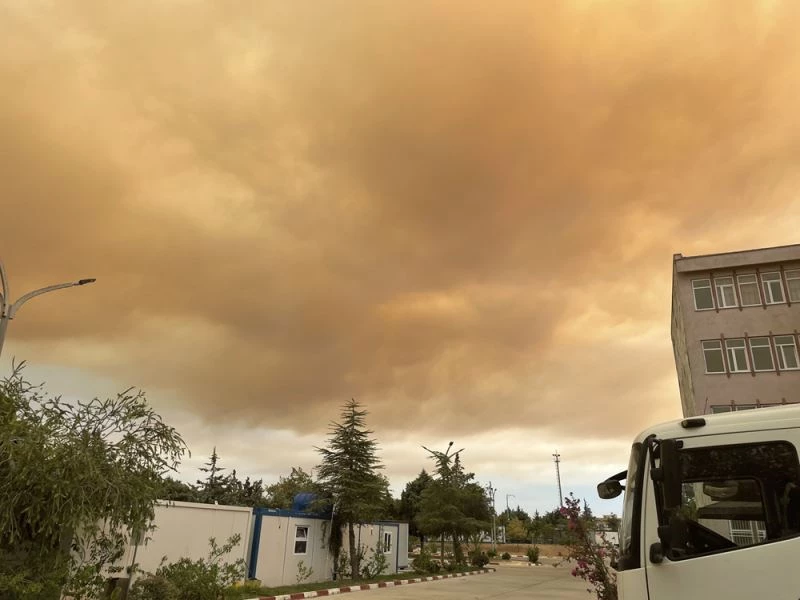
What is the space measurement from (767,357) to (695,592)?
31.6m

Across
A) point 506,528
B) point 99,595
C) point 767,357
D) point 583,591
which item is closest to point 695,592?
point 99,595

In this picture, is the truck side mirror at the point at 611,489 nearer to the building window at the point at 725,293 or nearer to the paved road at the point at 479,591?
the paved road at the point at 479,591

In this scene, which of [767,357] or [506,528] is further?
[506,528]

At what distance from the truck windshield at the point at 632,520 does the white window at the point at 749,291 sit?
105 ft

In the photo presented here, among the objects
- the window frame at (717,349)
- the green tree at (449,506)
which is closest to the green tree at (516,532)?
the green tree at (449,506)

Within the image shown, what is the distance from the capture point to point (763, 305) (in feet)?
105

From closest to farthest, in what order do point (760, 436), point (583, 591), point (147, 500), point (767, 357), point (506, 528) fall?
point (760, 436) → point (147, 500) → point (583, 591) → point (767, 357) → point (506, 528)

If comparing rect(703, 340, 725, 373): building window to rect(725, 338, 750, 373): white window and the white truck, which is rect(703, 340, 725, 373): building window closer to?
rect(725, 338, 750, 373): white window

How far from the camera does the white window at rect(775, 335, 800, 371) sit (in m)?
30.5

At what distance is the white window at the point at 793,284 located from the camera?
104 feet

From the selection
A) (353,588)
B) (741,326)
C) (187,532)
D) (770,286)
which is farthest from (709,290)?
(187,532)

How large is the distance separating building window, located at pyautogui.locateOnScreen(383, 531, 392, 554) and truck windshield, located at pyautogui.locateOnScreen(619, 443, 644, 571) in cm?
2986

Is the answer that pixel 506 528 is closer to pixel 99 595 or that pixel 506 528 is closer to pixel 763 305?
pixel 763 305

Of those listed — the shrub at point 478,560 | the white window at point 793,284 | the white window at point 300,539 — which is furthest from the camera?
the shrub at point 478,560
